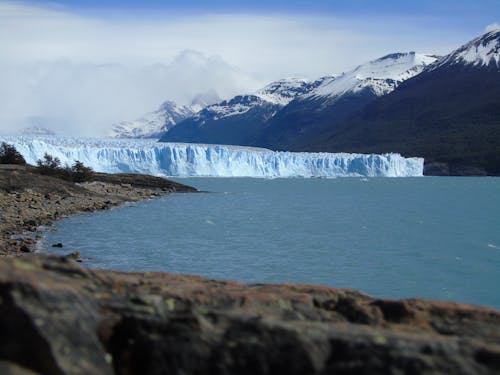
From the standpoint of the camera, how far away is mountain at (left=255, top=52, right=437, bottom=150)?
164 m

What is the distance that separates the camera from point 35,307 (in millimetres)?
3977

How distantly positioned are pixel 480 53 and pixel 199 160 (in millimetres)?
99255

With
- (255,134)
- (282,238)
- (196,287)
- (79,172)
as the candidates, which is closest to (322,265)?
(282,238)

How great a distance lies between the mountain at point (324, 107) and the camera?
164 m

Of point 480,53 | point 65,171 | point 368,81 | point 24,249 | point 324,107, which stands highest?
point 480,53

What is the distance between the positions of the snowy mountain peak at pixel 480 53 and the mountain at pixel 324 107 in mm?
24110

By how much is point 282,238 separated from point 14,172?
1675 centimetres

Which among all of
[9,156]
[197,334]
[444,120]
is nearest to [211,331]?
[197,334]

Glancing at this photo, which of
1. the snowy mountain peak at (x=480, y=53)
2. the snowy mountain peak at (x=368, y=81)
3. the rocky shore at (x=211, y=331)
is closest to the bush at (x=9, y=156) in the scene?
the rocky shore at (x=211, y=331)

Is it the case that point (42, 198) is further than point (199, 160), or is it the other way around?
point (199, 160)

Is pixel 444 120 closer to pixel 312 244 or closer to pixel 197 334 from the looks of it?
pixel 312 244

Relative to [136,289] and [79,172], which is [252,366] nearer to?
[136,289]

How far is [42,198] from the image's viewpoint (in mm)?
32625

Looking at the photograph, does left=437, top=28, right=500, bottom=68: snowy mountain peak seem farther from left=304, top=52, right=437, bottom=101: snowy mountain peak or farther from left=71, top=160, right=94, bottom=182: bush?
left=71, top=160, right=94, bottom=182: bush
